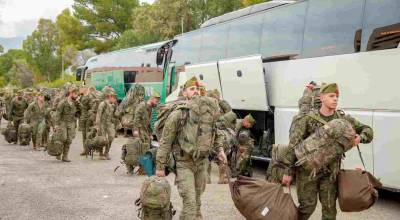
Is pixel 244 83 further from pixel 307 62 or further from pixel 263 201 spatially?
pixel 263 201

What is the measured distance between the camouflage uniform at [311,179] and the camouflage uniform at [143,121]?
5.93 metres

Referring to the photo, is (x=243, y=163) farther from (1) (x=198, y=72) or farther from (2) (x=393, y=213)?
(1) (x=198, y=72)

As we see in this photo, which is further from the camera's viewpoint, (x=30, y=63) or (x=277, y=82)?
(x=30, y=63)

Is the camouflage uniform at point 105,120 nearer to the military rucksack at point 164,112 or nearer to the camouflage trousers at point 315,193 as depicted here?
the military rucksack at point 164,112

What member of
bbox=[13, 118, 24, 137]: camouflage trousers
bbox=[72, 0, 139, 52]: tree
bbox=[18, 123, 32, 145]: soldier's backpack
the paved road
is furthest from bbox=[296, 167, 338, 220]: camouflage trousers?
bbox=[72, 0, 139, 52]: tree

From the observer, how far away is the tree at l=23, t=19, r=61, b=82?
79.1m

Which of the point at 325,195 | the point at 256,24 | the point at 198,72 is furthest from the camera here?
the point at 198,72

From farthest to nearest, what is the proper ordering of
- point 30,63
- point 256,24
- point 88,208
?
1. point 30,63
2. point 256,24
3. point 88,208

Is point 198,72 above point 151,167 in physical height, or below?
above

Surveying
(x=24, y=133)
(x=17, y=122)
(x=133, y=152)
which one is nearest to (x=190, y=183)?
(x=133, y=152)

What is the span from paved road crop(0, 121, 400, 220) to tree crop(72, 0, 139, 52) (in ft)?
147

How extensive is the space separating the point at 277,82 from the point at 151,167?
482cm

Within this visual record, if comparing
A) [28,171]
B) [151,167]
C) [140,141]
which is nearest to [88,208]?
[151,167]

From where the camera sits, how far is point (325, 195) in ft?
18.3
